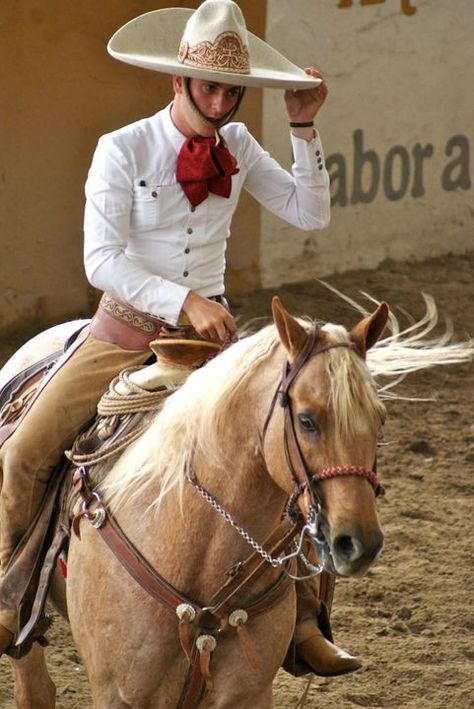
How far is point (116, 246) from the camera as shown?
13.2 feet

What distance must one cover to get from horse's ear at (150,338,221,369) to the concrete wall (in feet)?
19.0

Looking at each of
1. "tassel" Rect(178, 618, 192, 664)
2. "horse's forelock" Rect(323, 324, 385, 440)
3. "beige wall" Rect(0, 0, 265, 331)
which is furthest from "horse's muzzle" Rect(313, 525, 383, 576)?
"beige wall" Rect(0, 0, 265, 331)

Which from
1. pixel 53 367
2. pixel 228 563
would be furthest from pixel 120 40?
pixel 228 563

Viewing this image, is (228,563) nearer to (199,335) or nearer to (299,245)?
(199,335)

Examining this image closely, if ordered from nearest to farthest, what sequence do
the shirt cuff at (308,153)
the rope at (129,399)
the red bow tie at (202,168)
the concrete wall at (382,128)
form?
the rope at (129,399) < the red bow tie at (202,168) < the shirt cuff at (308,153) < the concrete wall at (382,128)

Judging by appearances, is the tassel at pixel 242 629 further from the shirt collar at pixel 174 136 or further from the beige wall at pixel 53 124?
the beige wall at pixel 53 124

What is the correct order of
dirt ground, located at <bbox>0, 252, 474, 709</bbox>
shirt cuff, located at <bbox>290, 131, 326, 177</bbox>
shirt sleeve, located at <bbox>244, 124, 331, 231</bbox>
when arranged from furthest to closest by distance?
dirt ground, located at <bbox>0, 252, 474, 709</bbox> < shirt sleeve, located at <bbox>244, 124, 331, 231</bbox> < shirt cuff, located at <bbox>290, 131, 326, 177</bbox>

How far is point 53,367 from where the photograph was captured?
175 inches

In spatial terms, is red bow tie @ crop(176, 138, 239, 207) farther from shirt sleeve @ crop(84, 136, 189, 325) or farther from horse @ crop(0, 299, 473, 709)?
horse @ crop(0, 299, 473, 709)

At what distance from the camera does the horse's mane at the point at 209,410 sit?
3.25m

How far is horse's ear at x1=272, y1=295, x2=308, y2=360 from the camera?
3301 millimetres

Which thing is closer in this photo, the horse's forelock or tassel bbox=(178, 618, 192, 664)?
the horse's forelock

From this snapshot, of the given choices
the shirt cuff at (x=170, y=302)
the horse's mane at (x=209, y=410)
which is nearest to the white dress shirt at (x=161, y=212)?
the shirt cuff at (x=170, y=302)

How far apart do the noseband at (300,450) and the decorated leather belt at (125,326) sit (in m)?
0.88
